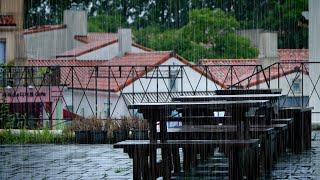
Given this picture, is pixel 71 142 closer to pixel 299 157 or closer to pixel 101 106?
pixel 299 157

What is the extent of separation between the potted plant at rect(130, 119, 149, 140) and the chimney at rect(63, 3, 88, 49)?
70.9 feet

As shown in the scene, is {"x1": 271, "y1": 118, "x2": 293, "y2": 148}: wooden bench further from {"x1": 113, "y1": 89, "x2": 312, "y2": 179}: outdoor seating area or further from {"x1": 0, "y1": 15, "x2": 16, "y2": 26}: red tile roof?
{"x1": 0, "y1": 15, "x2": 16, "y2": 26}: red tile roof

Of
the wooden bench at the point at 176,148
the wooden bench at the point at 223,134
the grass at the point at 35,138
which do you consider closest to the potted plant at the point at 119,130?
the grass at the point at 35,138

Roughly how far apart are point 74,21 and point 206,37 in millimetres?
7012

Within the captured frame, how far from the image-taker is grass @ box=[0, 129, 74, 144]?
→ 38.8ft

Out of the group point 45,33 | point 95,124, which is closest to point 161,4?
point 45,33

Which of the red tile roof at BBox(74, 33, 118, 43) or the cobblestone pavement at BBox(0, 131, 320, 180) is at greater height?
the red tile roof at BBox(74, 33, 118, 43)

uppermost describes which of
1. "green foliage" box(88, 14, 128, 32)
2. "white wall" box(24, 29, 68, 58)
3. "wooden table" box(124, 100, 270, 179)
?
"green foliage" box(88, 14, 128, 32)

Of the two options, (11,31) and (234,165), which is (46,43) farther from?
(234,165)

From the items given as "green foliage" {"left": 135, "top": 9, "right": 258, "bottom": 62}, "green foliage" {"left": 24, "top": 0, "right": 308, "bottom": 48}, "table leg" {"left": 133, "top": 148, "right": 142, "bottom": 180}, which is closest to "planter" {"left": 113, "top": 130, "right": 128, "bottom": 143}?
"table leg" {"left": 133, "top": 148, "right": 142, "bottom": 180}

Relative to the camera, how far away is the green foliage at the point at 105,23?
132 ft

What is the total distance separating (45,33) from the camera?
36625 millimetres

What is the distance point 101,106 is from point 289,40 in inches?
527

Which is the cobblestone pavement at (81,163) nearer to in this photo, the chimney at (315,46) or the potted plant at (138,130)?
the potted plant at (138,130)
